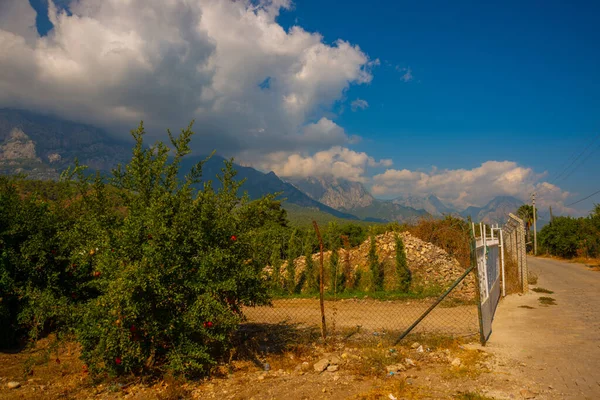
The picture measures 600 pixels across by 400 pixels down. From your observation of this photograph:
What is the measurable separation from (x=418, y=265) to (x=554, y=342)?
31.0 feet

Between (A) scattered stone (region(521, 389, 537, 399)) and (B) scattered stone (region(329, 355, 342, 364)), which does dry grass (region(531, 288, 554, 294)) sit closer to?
(A) scattered stone (region(521, 389, 537, 399))

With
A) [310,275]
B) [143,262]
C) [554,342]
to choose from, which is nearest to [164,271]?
[143,262]

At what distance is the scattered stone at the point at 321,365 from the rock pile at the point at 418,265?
8862 millimetres

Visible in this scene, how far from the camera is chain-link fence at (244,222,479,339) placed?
902 centimetres

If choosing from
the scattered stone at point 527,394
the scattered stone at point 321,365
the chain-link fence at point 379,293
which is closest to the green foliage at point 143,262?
the scattered stone at point 321,365

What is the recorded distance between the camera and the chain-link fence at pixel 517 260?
12602 millimetres

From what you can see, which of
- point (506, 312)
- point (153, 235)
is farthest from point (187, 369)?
point (506, 312)

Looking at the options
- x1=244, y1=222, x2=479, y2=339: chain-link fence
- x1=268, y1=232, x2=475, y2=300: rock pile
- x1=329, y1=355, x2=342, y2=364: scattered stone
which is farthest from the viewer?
x1=268, y1=232, x2=475, y2=300: rock pile

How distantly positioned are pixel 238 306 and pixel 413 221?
18.1 m

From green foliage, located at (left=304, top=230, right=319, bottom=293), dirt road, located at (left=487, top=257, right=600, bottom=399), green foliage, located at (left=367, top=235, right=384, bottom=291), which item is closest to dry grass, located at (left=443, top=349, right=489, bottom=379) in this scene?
dirt road, located at (left=487, top=257, right=600, bottom=399)

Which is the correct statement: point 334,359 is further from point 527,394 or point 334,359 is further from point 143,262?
point 143,262

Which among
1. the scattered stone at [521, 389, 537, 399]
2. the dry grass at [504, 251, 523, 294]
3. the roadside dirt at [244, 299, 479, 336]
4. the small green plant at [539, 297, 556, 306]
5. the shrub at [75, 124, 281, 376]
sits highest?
the shrub at [75, 124, 281, 376]

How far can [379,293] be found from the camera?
14211 mm

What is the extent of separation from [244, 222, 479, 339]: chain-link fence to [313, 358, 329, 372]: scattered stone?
1.96 m
